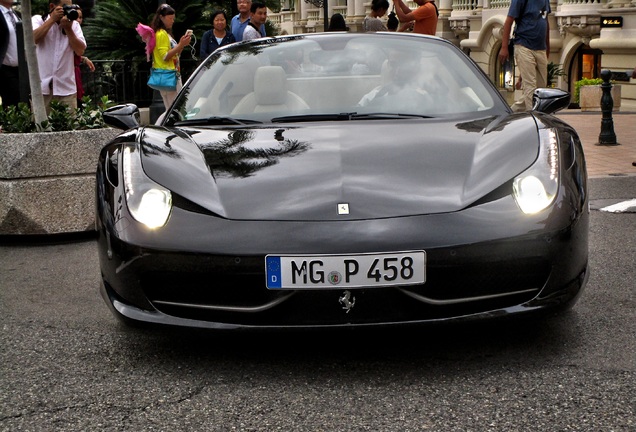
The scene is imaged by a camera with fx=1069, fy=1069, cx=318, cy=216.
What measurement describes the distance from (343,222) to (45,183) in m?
3.69

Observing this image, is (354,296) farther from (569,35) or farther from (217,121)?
(569,35)

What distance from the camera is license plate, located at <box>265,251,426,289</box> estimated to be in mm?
3549

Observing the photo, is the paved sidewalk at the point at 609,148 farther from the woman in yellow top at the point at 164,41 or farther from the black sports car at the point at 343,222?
the black sports car at the point at 343,222

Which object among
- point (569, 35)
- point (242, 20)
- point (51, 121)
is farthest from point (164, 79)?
point (569, 35)

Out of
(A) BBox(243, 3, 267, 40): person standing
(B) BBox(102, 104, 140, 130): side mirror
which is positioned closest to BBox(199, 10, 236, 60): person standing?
(A) BBox(243, 3, 267, 40): person standing

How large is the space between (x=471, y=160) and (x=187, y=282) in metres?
1.16

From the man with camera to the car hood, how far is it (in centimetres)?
511

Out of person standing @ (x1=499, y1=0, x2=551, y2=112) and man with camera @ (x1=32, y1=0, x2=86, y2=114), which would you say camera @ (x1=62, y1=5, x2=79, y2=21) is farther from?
person standing @ (x1=499, y1=0, x2=551, y2=112)

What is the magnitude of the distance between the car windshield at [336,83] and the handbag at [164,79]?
730 centimetres

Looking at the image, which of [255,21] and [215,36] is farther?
[215,36]

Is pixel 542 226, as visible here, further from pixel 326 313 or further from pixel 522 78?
pixel 522 78

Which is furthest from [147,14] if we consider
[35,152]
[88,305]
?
[88,305]

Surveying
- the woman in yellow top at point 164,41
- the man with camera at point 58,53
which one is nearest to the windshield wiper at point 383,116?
the man with camera at point 58,53

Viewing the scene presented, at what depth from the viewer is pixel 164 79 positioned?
12.7 meters
